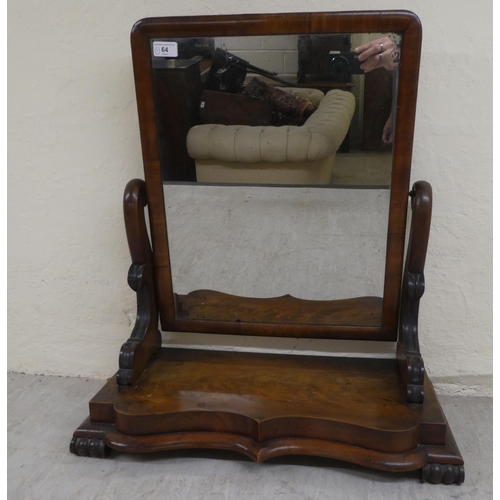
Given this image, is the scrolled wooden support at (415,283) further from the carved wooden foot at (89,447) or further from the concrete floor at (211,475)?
the carved wooden foot at (89,447)

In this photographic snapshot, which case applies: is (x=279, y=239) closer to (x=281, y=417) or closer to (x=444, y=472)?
(x=281, y=417)

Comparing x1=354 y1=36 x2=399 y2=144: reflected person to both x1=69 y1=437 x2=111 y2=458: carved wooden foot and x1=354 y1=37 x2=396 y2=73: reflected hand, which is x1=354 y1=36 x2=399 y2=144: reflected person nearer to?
x1=354 y1=37 x2=396 y2=73: reflected hand

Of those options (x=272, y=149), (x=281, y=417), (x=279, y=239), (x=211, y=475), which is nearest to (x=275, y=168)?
(x=272, y=149)

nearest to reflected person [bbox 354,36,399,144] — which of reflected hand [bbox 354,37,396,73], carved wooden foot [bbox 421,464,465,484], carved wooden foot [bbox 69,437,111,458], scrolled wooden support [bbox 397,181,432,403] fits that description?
reflected hand [bbox 354,37,396,73]

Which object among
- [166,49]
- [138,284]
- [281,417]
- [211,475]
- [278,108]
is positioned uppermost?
[166,49]

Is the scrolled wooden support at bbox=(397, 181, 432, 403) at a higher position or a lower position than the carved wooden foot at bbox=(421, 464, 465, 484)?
higher

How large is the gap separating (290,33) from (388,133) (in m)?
0.24

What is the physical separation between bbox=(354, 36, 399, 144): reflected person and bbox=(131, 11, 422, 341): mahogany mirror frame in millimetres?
14

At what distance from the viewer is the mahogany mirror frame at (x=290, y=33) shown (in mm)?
1038

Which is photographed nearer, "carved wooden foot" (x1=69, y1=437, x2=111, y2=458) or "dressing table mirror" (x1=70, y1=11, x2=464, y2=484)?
"dressing table mirror" (x1=70, y1=11, x2=464, y2=484)

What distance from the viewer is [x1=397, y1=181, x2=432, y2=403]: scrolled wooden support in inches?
43.3

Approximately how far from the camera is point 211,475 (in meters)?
1.13

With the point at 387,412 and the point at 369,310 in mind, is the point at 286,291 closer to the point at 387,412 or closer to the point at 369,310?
the point at 369,310

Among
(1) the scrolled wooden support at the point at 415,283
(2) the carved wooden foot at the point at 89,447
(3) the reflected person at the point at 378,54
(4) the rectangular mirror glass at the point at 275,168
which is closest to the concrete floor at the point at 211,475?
(2) the carved wooden foot at the point at 89,447
